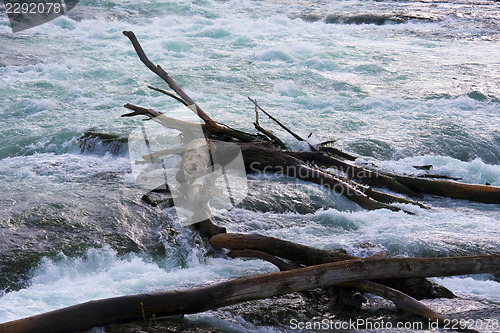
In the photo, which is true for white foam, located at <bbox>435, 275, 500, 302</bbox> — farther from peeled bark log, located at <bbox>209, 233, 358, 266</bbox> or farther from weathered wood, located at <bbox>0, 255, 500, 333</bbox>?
peeled bark log, located at <bbox>209, 233, 358, 266</bbox>

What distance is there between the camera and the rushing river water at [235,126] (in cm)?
400

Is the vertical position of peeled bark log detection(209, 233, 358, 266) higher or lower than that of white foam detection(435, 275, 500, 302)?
higher
